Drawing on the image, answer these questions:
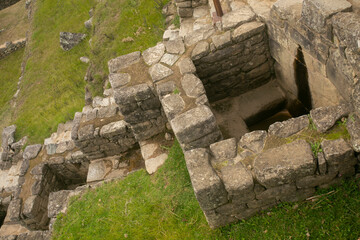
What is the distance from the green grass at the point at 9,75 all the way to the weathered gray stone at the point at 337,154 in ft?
44.1

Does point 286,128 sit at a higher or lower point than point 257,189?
higher

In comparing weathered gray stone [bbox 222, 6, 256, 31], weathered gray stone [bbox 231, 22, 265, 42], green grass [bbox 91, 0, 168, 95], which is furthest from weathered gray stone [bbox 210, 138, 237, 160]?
green grass [bbox 91, 0, 168, 95]

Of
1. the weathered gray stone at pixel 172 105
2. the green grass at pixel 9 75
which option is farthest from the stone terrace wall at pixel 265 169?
the green grass at pixel 9 75

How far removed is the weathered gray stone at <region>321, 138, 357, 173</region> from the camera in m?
3.87

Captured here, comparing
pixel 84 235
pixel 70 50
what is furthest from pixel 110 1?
pixel 84 235

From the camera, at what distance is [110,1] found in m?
12.0

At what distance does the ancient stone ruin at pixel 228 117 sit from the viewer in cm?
407

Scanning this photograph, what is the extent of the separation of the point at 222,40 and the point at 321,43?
1.93m

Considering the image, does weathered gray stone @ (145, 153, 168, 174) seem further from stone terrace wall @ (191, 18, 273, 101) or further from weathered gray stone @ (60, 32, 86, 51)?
weathered gray stone @ (60, 32, 86, 51)

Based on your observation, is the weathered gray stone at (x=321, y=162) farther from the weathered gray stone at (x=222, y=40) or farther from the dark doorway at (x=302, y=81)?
the weathered gray stone at (x=222, y=40)

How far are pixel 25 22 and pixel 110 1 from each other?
956 cm

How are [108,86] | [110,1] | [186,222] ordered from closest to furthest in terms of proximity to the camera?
1. [186,222]
2. [108,86]
3. [110,1]

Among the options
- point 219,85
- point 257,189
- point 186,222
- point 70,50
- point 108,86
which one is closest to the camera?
point 257,189

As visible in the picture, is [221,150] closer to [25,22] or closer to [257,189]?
[257,189]
